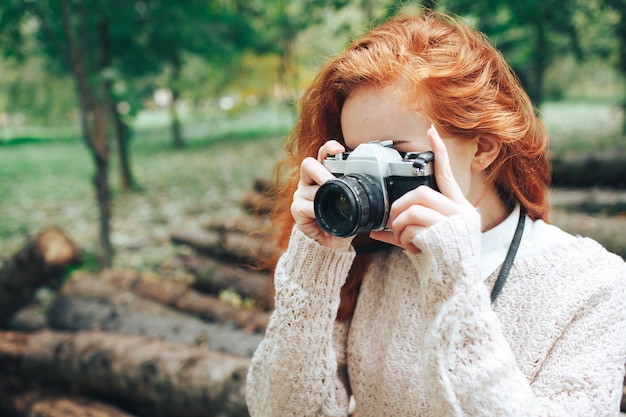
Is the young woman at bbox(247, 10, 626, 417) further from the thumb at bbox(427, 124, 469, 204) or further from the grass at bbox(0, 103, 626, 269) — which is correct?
the grass at bbox(0, 103, 626, 269)

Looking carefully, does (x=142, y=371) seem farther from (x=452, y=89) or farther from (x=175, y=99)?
(x=175, y=99)

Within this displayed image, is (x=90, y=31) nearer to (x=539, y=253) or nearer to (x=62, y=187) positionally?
(x=62, y=187)

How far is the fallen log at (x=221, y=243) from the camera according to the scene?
3215 mm

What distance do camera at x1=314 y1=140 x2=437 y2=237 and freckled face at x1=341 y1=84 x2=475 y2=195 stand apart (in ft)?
0.10

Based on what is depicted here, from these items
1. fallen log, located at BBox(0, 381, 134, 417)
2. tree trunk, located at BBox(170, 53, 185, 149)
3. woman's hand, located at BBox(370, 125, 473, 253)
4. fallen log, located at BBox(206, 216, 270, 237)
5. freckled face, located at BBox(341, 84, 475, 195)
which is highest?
tree trunk, located at BBox(170, 53, 185, 149)

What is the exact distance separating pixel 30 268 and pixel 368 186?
2899 mm

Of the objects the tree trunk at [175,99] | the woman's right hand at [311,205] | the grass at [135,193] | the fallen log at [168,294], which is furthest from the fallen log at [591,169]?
the tree trunk at [175,99]

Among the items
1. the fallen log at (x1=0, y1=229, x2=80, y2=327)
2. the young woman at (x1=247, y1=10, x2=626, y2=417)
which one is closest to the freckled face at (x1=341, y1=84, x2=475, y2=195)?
the young woman at (x1=247, y1=10, x2=626, y2=417)

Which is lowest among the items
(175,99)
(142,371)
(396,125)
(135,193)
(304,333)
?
(142,371)

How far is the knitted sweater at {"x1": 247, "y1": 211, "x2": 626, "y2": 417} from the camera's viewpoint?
2.77 ft

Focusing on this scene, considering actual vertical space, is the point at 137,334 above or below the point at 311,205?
below

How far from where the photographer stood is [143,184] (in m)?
8.38

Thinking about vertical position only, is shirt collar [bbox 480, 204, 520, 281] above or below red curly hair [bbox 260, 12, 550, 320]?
below

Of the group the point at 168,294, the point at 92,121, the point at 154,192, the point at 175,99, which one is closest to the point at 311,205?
the point at 168,294
